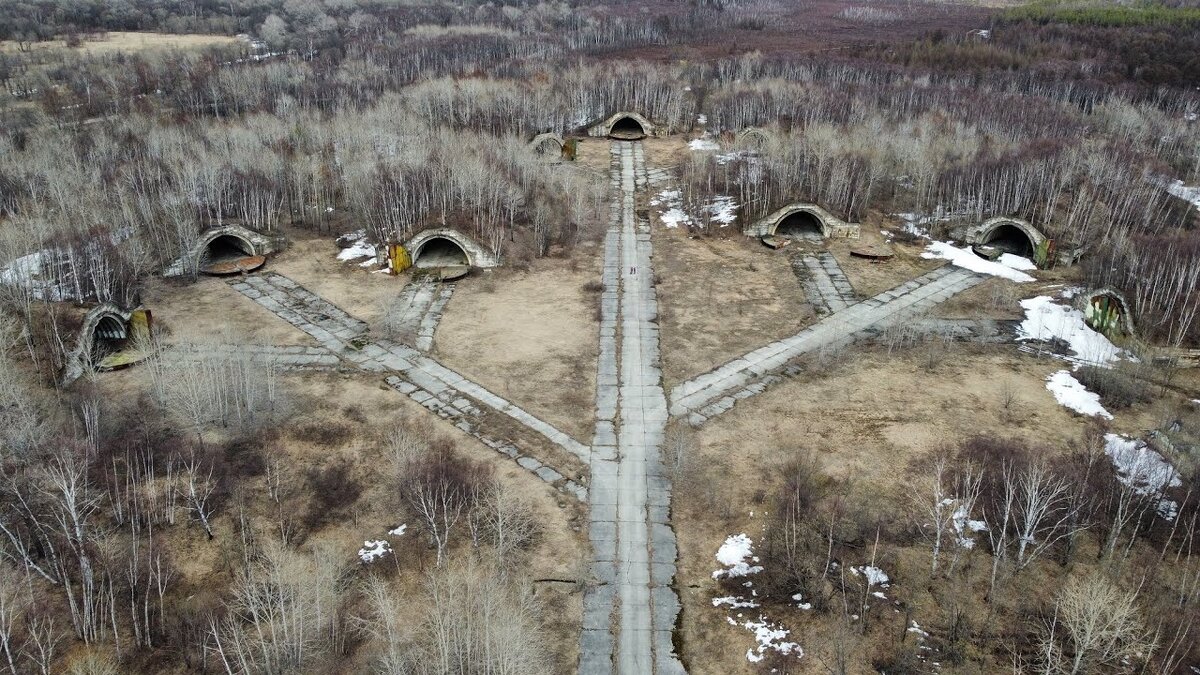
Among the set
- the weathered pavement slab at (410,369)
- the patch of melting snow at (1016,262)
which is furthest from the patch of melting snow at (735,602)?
the patch of melting snow at (1016,262)

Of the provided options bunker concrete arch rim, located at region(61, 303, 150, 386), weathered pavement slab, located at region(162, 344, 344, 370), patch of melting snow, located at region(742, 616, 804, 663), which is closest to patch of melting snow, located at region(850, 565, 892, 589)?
patch of melting snow, located at region(742, 616, 804, 663)

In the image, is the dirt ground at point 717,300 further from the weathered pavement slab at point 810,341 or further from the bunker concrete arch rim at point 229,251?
the bunker concrete arch rim at point 229,251

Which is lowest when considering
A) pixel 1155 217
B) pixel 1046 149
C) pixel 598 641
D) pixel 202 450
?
pixel 598 641

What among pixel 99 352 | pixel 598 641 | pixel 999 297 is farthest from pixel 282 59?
pixel 598 641

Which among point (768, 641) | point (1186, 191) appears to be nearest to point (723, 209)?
point (1186, 191)

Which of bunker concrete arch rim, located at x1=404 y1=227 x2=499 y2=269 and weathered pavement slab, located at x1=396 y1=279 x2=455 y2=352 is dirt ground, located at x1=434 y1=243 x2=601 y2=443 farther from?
bunker concrete arch rim, located at x1=404 y1=227 x2=499 y2=269

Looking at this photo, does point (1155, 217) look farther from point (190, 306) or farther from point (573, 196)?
point (190, 306)
